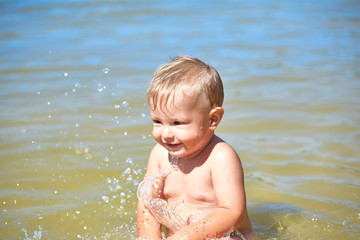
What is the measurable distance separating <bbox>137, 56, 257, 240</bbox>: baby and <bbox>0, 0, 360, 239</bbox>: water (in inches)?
18.0

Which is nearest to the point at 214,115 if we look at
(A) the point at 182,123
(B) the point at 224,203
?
(A) the point at 182,123

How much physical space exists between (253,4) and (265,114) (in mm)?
10718

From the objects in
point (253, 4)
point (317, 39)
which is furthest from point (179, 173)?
point (253, 4)

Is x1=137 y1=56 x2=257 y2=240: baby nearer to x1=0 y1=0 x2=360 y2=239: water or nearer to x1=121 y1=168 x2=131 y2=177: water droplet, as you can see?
x1=0 y1=0 x2=360 y2=239: water

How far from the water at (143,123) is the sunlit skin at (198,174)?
1.53 feet

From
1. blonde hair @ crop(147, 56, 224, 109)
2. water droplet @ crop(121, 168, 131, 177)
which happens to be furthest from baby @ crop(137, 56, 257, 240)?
water droplet @ crop(121, 168, 131, 177)

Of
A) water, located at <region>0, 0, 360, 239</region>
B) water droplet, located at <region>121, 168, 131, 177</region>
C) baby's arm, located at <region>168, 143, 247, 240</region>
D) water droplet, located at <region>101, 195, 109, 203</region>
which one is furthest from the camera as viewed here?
water droplet, located at <region>121, 168, 131, 177</region>

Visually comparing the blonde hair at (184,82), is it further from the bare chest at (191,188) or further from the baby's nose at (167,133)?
the bare chest at (191,188)

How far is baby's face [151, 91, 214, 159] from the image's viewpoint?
2623mm

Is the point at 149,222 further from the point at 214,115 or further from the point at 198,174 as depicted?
the point at 214,115

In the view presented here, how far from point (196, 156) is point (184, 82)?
48 cm

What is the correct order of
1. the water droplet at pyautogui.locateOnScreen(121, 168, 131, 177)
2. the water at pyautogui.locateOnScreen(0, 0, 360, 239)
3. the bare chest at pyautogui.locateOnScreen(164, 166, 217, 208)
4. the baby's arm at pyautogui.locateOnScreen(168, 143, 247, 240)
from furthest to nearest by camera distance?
the water droplet at pyautogui.locateOnScreen(121, 168, 131, 177) → the water at pyautogui.locateOnScreen(0, 0, 360, 239) → the bare chest at pyautogui.locateOnScreen(164, 166, 217, 208) → the baby's arm at pyautogui.locateOnScreen(168, 143, 247, 240)

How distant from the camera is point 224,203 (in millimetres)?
2666

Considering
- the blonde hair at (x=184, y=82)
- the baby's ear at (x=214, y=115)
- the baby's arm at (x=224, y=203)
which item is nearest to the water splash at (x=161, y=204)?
the baby's arm at (x=224, y=203)
